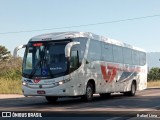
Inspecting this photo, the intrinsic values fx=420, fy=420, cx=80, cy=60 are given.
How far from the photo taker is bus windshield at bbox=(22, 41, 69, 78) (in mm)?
19000

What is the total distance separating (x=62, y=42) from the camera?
19.4 meters

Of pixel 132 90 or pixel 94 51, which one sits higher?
pixel 94 51

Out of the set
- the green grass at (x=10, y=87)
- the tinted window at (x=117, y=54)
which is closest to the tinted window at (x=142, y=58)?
the tinted window at (x=117, y=54)

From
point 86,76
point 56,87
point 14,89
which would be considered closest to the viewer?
point 56,87

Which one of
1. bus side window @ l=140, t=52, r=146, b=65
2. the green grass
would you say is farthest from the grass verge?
bus side window @ l=140, t=52, r=146, b=65

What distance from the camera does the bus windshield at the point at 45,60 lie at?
19.0 meters

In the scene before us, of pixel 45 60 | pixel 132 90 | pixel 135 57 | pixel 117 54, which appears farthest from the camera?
pixel 135 57

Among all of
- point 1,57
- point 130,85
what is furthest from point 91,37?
point 1,57

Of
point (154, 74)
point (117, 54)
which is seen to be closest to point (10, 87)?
point (117, 54)

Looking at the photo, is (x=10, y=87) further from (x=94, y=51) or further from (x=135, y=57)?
(x=94, y=51)

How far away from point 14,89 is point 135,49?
42.0 ft

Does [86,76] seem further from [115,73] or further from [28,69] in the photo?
[115,73]

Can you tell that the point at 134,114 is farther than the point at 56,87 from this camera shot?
No

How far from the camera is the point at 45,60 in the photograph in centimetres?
1928
